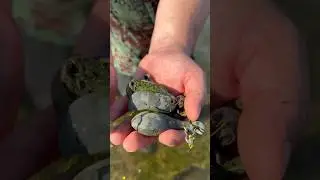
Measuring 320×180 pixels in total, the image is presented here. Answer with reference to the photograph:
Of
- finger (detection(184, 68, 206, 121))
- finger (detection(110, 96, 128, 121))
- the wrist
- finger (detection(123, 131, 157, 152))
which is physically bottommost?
finger (detection(123, 131, 157, 152))

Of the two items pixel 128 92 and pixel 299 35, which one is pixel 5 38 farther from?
pixel 299 35

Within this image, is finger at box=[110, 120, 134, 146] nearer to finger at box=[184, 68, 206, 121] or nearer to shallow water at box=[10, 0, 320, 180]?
shallow water at box=[10, 0, 320, 180]

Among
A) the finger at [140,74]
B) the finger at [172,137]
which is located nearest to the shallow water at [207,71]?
the finger at [172,137]

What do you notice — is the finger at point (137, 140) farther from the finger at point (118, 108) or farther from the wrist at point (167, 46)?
the wrist at point (167, 46)

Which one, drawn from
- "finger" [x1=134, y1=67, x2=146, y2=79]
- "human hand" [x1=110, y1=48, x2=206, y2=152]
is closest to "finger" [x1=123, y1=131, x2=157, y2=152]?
"human hand" [x1=110, y1=48, x2=206, y2=152]

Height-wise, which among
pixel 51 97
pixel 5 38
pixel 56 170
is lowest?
pixel 56 170

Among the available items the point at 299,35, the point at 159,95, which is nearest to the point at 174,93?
the point at 159,95

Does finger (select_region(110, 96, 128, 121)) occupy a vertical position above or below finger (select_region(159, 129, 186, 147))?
above

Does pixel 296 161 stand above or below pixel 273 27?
below
